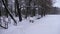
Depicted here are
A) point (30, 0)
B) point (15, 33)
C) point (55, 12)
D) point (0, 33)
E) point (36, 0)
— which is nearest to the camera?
point (15, 33)

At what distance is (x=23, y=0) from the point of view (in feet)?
82.1

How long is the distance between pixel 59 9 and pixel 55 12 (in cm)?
328

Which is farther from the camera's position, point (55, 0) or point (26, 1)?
point (55, 0)

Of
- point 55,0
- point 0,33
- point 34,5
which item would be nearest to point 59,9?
point 55,0

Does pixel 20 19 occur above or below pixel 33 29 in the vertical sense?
below

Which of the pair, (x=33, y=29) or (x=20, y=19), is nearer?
(x=33, y=29)

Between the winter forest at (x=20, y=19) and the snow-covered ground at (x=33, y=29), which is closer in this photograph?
the snow-covered ground at (x=33, y=29)

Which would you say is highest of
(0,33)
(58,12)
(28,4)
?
(28,4)

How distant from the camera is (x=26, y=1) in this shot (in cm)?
2538

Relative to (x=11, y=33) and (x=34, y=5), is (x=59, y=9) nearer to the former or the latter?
(x=34, y=5)

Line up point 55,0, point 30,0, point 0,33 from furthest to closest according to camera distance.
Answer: point 55,0
point 30,0
point 0,33

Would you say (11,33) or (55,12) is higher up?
(11,33)

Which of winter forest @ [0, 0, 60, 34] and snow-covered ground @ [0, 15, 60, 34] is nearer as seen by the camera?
snow-covered ground @ [0, 15, 60, 34]

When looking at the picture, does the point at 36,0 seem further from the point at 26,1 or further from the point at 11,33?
the point at 11,33
